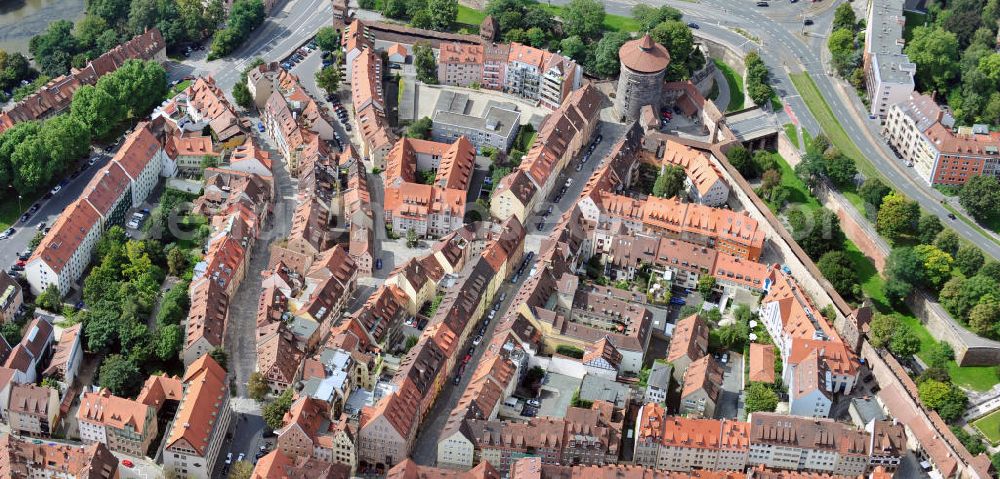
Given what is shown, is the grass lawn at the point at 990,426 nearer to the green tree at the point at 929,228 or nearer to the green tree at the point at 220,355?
the green tree at the point at 929,228

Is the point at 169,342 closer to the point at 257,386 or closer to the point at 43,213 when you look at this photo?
the point at 257,386

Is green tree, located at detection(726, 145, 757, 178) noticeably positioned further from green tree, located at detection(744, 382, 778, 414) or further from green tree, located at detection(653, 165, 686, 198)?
green tree, located at detection(744, 382, 778, 414)

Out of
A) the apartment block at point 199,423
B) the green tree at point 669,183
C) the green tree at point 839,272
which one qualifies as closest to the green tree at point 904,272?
the green tree at point 839,272

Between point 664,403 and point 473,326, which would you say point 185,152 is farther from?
point 664,403

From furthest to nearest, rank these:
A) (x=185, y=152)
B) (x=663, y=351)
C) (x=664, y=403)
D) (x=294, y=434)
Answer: (x=185, y=152) < (x=663, y=351) < (x=664, y=403) < (x=294, y=434)

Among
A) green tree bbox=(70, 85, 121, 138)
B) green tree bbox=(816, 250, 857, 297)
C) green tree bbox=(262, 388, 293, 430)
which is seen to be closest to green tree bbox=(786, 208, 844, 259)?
green tree bbox=(816, 250, 857, 297)

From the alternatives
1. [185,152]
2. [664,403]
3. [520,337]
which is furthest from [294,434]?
[185,152]

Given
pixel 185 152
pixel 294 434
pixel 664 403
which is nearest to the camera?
pixel 294 434
